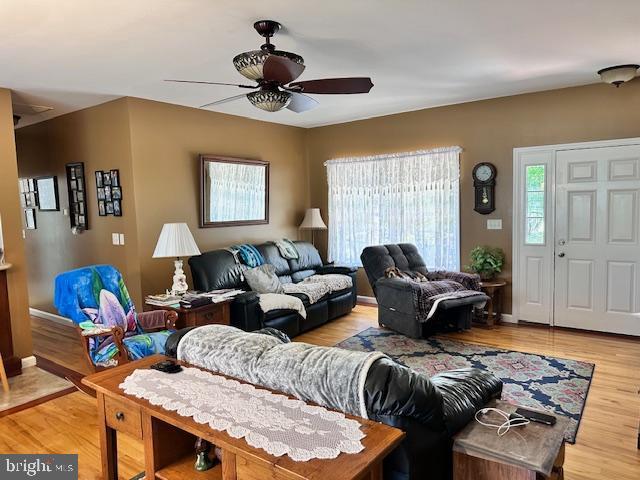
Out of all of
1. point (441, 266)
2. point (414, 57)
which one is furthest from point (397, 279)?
point (414, 57)

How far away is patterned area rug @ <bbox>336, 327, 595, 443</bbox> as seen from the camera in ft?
10.4

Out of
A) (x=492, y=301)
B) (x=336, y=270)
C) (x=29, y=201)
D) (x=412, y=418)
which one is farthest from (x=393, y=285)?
(x=29, y=201)

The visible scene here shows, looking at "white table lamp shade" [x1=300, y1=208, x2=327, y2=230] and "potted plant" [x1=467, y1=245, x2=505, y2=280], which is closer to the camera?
"potted plant" [x1=467, y1=245, x2=505, y2=280]

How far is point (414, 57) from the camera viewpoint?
3.62 meters

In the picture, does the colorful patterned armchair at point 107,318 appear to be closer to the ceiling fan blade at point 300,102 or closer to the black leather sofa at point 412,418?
the ceiling fan blade at point 300,102

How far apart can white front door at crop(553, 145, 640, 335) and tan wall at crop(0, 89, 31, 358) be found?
18.0ft

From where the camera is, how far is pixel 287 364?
1.68m

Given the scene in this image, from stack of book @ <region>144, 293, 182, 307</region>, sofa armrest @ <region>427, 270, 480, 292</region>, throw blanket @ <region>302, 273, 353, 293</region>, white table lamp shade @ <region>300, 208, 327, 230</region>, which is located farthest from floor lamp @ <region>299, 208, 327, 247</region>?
stack of book @ <region>144, 293, 182, 307</region>

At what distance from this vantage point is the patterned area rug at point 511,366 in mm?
3178

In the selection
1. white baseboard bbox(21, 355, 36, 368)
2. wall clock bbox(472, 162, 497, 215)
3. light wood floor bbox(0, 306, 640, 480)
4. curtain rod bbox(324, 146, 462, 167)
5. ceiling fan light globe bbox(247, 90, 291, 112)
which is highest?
ceiling fan light globe bbox(247, 90, 291, 112)

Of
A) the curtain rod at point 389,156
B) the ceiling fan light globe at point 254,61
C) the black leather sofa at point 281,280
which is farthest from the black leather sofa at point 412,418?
the curtain rod at point 389,156

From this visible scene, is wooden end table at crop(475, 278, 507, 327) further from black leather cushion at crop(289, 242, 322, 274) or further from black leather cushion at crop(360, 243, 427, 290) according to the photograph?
black leather cushion at crop(289, 242, 322, 274)

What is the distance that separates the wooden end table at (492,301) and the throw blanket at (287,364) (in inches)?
146

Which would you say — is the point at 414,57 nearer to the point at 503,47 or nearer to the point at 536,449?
the point at 503,47
